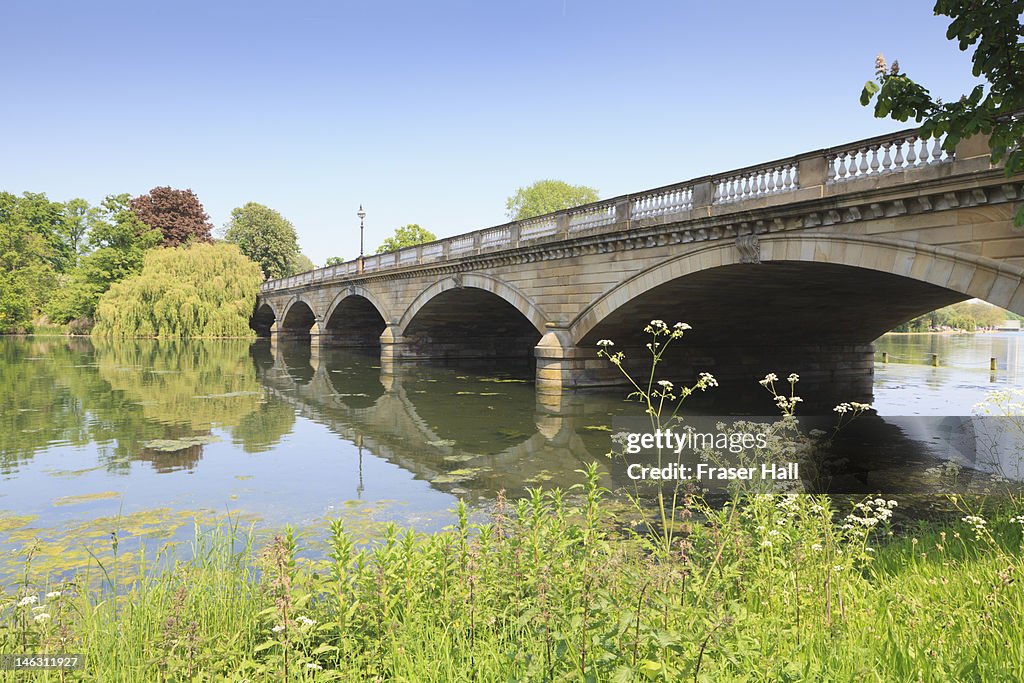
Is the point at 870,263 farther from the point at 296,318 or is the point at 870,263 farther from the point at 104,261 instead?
the point at 104,261

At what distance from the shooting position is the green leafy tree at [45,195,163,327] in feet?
166

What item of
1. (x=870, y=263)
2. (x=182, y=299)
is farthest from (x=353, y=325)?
(x=870, y=263)

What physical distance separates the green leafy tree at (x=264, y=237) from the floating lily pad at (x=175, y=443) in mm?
64292

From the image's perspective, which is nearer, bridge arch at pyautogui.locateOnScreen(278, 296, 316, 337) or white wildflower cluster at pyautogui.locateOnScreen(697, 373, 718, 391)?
white wildflower cluster at pyautogui.locateOnScreen(697, 373, 718, 391)

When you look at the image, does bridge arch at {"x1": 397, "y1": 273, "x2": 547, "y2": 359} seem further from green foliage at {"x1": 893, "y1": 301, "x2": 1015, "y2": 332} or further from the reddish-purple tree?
green foliage at {"x1": 893, "y1": 301, "x2": 1015, "y2": 332}

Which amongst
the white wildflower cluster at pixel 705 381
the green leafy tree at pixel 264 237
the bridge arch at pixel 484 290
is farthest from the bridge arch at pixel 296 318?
the white wildflower cluster at pixel 705 381

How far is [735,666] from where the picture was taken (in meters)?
2.77

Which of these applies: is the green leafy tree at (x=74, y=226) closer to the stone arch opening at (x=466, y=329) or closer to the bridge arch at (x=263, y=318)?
the bridge arch at (x=263, y=318)

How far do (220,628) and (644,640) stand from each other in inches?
91.0

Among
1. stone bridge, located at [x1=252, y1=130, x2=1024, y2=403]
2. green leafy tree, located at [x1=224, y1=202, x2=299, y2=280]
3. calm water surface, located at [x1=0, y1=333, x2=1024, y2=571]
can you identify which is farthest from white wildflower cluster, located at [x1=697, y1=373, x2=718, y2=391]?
green leafy tree, located at [x1=224, y1=202, x2=299, y2=280]

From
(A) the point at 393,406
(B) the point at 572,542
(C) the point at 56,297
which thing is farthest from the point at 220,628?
(C) the point at 56,297

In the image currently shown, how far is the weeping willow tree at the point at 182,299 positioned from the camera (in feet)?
133

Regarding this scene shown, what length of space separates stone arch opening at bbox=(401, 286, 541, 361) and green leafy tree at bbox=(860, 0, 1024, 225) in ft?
67.7

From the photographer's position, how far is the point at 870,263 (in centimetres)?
1094
